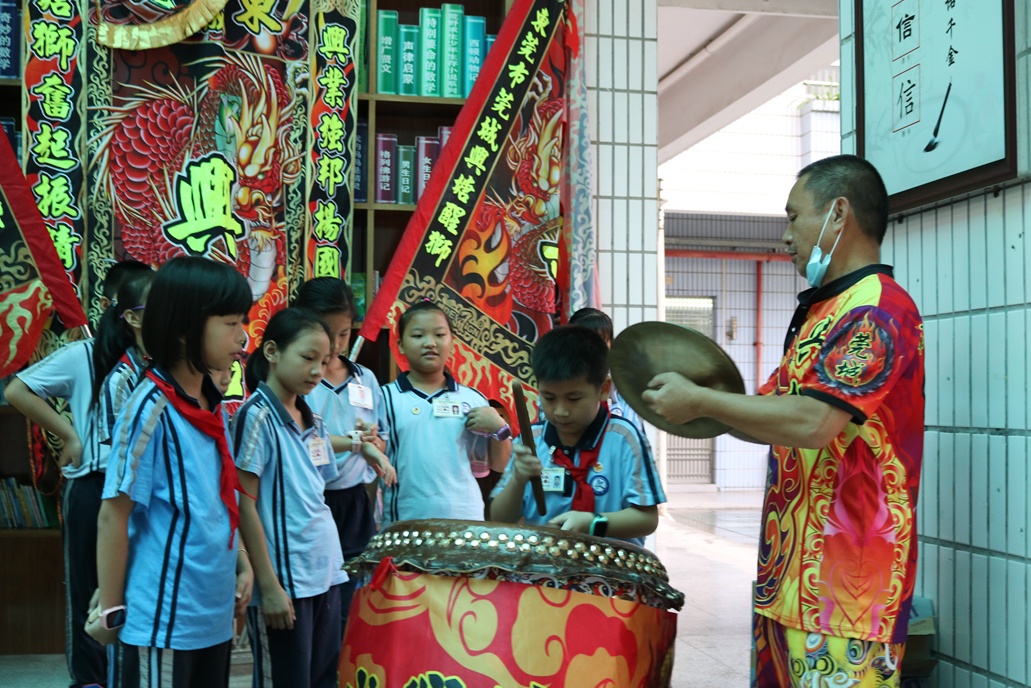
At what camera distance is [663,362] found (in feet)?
5.77

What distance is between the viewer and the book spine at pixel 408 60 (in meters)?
4.01

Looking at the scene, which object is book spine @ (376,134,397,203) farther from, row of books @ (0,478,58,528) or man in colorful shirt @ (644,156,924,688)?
man in colorful shirt @ (644,156,924,688)

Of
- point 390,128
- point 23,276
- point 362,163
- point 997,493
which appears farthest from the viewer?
point 390,128

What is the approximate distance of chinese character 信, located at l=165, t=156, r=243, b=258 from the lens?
3.63 m

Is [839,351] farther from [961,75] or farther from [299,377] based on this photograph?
[299,377]

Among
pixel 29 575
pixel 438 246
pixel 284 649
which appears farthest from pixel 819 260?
pixel 29 575

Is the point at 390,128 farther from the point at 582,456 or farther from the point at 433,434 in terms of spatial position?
the point at 582,456

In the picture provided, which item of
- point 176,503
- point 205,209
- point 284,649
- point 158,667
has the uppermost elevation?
point 205,209

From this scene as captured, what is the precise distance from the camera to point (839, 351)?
1629 mm

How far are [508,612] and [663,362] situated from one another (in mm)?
511

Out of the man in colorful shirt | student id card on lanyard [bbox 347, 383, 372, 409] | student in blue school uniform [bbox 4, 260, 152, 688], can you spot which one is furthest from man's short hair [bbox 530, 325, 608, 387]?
student in blue school uniform [bbox 4, 260, 152, 688]

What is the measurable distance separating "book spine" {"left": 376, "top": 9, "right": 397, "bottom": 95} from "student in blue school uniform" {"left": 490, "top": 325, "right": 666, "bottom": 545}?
2.21 metres

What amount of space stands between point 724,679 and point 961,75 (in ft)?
7.41

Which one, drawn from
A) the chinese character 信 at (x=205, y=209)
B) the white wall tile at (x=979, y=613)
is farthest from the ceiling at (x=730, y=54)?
the white wall tile at (x=979, y=613)
